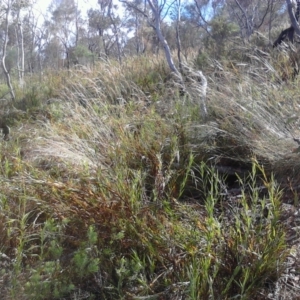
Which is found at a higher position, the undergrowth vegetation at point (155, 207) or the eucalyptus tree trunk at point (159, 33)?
the eucalyptus tree trunk at point (159, 33)

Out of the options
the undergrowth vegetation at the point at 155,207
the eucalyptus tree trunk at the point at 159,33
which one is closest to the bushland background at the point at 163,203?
the undergrowth vegetation at the point at 155,207

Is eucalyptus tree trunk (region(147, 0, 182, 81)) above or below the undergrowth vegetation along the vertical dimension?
above

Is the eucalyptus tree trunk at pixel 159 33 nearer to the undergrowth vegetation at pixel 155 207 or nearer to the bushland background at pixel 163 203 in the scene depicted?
the bushland background at pixel 163 203

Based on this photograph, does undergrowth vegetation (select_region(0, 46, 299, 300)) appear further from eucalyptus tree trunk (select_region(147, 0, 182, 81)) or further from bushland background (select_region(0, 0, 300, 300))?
eucalyptus tree trunk (select_region(147, 0, 182, 81))

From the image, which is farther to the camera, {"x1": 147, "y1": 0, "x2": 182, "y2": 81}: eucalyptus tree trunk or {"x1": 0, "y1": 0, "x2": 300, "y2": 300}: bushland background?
{"x1": 147, "y1": 0, "x2": 182, "y2": 81}: eucalyptus tree trunk

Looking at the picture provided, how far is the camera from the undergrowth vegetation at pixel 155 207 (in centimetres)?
194

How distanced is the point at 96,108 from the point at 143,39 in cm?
1322

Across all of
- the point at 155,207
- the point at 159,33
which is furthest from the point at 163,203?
the point at 159,33

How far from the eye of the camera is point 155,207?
235cm

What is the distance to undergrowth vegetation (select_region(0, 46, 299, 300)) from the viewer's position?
1940 millimetres

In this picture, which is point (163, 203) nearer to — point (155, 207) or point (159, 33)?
point (155, 207)

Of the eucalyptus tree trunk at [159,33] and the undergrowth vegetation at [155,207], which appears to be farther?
the eucalyptus tree trunk at [159,33]

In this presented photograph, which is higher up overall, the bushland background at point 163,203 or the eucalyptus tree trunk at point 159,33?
the eucalyptus tree trunk at point 159,33

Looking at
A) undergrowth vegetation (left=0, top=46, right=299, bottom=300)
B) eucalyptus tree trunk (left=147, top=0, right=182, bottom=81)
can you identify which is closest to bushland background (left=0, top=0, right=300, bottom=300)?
undergrowth vegetation (left=0, top=46, right=299, bottom=300)
